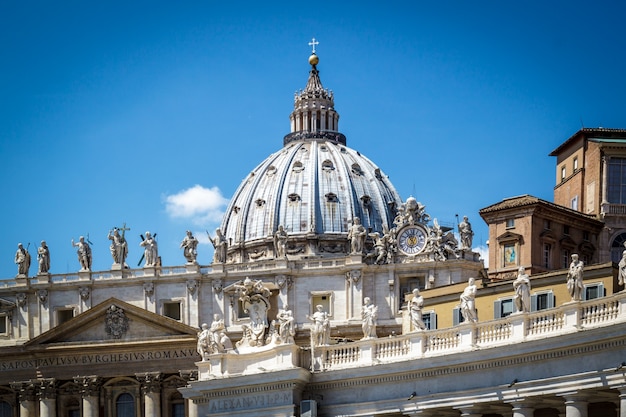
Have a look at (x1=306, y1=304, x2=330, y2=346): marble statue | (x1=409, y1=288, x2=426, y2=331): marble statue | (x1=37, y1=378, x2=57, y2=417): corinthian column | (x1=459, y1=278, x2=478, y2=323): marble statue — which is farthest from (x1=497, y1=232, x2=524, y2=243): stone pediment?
(x1=459, y1=278, x2=478, y2=323): marble statue

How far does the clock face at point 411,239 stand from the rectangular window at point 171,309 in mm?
15753

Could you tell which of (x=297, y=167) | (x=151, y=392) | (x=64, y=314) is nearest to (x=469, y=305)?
(x=151, y=392)

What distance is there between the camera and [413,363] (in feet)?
178

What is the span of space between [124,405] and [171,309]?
7.15 meters

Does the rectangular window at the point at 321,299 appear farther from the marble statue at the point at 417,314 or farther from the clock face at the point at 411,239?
the marble statue at the point at 417,314

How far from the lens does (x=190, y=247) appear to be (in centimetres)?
10806

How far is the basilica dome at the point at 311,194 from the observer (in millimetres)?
161375

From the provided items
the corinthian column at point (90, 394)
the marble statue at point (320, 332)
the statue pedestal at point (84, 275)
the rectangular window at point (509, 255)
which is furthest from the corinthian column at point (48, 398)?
the marble statue at point (320, 332)

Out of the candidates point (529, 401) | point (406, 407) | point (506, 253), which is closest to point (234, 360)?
point (406, 407)

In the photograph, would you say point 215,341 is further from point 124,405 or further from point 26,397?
point 26,397

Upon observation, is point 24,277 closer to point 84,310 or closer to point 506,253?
point 84,310

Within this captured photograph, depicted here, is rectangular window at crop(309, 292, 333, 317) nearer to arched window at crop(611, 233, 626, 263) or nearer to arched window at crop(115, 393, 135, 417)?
arched window at crop(115, 393, 135, 417)

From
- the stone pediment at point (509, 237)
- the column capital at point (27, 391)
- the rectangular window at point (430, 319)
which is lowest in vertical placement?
the column capital at point (27, 391)

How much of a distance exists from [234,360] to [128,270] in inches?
1918
